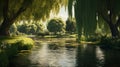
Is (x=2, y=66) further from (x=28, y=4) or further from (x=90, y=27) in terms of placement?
(x=28, y=4)

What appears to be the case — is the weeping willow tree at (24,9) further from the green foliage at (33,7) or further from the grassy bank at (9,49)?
the grassy bank at (9,49)

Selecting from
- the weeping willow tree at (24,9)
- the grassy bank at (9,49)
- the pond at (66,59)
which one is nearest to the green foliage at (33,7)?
the weeping willow tree at (24,9)

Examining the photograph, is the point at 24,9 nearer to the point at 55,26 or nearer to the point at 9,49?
→ the point at 9,49

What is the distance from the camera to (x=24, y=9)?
132ft

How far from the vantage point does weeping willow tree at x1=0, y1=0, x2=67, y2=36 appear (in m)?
38.9

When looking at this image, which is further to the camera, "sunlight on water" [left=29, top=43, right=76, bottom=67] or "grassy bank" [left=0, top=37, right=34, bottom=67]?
"sunlight on water" [left=29, top=43, right=76, bottom=67]

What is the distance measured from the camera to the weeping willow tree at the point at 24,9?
38.9 metres

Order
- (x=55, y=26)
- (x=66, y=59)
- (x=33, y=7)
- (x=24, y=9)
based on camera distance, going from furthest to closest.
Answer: (x=55, y=26), (x=33, y=7), (x=24, y=9), (x=66, y=59)

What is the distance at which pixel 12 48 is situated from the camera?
26953mm

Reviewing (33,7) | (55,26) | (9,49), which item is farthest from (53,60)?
(55,26)

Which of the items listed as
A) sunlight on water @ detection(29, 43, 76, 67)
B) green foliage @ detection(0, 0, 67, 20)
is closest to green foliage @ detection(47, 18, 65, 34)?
green foliage @ detection(0, 0, 67, 20)

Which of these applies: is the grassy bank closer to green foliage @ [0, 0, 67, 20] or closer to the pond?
the pond

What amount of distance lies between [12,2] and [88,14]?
15.3 meters

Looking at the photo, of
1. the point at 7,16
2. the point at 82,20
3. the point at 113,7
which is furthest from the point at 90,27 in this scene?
the point at 7,16
